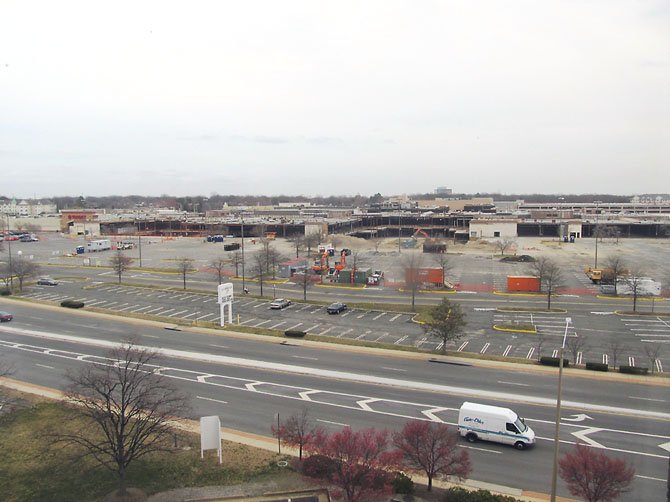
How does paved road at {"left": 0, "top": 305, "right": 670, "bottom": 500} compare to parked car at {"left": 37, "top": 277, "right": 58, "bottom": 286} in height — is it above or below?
below

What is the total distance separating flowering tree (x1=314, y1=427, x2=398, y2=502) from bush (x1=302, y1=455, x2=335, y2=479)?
135 millimetres

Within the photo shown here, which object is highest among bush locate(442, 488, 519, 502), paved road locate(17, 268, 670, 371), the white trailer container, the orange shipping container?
the white trailer container

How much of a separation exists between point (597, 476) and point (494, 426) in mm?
3849

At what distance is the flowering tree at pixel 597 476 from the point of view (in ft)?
29.6

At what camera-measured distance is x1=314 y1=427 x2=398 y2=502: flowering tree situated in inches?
376

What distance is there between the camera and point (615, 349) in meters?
19.6

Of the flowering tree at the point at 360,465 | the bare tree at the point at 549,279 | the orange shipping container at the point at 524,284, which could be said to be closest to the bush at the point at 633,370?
the flowering tree at the point at 360,465

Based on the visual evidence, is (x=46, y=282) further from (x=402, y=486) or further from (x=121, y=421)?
(x=402, y=486)

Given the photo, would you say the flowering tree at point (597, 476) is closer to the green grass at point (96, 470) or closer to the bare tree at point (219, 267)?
the green grass at point (96, 470)

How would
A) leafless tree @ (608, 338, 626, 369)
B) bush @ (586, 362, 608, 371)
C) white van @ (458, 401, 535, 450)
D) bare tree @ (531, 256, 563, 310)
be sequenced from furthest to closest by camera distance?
bare tree @ (531, 256, 563, 310) → leafless tree @ (608, 338, 626, 369) → bush @ (586, 362, 608, 371) → white van @ (458, 401, 535, 450)

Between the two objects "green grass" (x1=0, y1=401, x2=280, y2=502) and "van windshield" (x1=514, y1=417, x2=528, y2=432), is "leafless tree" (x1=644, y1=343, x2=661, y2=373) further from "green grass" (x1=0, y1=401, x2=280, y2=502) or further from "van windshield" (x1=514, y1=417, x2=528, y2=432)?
"green grass" (x1=0, y1=401, x2=280, y2=502)

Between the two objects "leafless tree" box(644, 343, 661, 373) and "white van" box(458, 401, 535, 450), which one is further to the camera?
"leafless tree" box(644, 343, 661, 373)

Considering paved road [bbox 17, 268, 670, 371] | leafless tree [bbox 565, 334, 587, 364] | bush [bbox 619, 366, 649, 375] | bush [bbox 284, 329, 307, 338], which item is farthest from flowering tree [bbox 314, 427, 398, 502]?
bush [bbox 284, 329, 307, 338]

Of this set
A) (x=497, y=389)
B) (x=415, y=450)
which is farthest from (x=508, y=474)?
(x=497, y=389)
